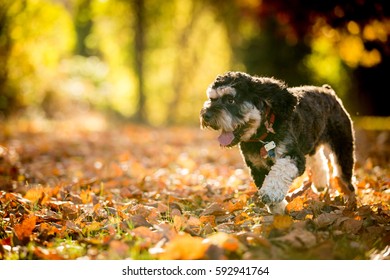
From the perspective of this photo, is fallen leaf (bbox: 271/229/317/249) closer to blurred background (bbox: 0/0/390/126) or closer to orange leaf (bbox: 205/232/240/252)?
orange leaf (bbox: 205/232/240/252)

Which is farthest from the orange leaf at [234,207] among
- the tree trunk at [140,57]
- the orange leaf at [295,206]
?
the tree trunk at [140,57]

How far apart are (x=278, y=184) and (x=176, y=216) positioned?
Result: 1.03 metres

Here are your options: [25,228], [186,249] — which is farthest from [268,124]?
[25,228]

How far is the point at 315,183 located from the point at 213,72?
21.0m

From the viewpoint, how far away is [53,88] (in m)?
A: 21.3

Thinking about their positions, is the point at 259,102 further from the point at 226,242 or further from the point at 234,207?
the point at 226,242

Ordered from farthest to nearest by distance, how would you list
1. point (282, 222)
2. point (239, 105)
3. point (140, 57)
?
1. point (140, 57)
2. point (239, 105)
3. point (282, 222)

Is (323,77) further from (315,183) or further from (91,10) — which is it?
(315,183)

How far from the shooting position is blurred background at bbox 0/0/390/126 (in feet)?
46.5

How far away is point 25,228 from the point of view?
4.32 meters

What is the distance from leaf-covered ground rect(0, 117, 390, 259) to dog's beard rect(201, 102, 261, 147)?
2.15 feet

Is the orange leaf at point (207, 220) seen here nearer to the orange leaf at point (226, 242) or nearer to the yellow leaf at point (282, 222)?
the yellow leaf at point (282, 222)

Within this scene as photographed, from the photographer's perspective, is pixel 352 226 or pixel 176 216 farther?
pixel 176 216

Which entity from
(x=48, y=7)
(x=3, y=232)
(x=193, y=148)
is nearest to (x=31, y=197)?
(x=3, y=232)
